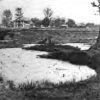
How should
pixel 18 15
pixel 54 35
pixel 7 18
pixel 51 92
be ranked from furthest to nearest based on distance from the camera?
pixel 7 18, pixel 18 15, pixel 54 35, pixel 51 92

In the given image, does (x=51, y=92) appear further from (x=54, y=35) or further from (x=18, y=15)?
(x=18, y=15)

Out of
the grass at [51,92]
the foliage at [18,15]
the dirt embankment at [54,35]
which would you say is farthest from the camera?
the foliage at [18,15]

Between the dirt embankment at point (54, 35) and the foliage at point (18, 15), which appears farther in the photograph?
the foliage at point (18, 15)

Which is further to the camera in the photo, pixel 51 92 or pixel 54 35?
pixel 54 35

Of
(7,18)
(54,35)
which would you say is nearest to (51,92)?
(54,35)

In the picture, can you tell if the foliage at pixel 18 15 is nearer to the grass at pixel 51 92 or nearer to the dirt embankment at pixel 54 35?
the dirt embankment at pixel 54 35

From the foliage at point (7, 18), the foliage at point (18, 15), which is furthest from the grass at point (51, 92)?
the foliage at point (7, 18)

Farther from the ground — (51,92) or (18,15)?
(18,15)

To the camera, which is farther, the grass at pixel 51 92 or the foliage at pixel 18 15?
the foliage at pixel 18 15

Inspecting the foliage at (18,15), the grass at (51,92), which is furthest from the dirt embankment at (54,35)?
the grass at (51,92)

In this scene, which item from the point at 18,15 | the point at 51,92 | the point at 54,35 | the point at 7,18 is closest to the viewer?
the point at 51,92

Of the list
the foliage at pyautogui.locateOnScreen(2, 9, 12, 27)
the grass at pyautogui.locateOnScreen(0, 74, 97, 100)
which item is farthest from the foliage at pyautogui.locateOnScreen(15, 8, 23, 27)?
the grass at pyautogui.locateOnScreen(0, 74, 97, 100)

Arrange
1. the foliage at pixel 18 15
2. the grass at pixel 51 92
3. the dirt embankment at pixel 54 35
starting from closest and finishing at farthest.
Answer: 1. the grass at pixel 51 92
2. the dirt embankment at pixel 54 35
3. the foliage at pixel 18 15

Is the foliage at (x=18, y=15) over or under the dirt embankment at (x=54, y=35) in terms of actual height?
over
